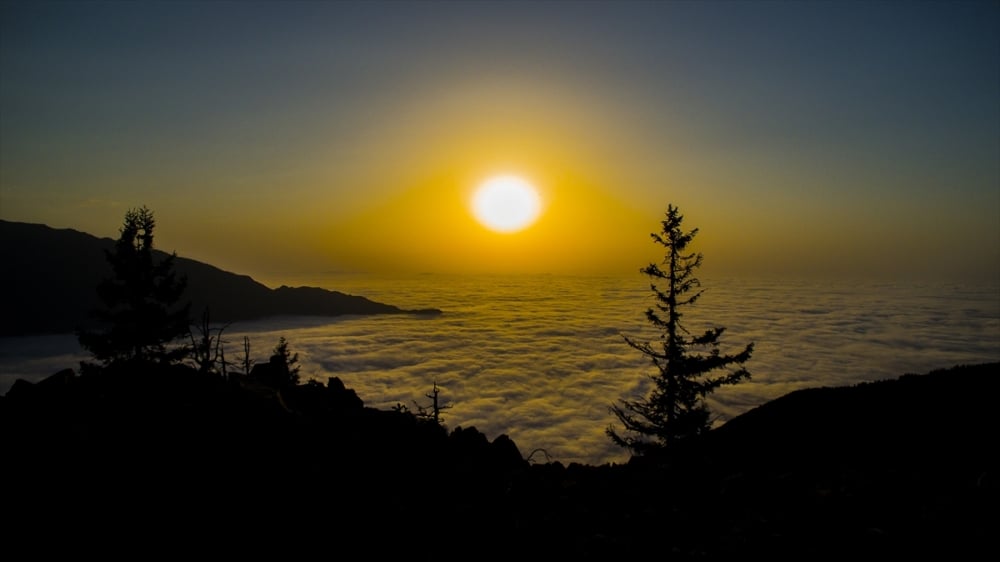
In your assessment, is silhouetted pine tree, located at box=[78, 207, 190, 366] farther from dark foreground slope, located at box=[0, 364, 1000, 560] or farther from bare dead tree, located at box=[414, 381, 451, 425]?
dark foreground slope, located at box=[0, 364, 1000, 560]

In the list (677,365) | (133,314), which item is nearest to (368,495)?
(677,365)

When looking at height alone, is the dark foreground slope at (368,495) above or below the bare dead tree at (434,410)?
above

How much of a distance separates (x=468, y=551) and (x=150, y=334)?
99.8ft

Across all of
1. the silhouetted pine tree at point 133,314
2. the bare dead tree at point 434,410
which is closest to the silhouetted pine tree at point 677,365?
the bare dead tree at point 434,410

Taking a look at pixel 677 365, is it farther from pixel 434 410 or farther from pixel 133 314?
pixel 133 314

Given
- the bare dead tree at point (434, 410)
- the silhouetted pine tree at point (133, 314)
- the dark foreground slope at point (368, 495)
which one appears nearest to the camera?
the dark foreground slope at point (368, 495)

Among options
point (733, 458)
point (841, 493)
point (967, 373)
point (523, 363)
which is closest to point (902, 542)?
point (841, 493)

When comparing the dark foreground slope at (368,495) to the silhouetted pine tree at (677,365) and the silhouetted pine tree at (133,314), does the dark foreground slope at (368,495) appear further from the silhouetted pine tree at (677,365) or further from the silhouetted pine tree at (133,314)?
the silhouetted pine tree at (133,314)

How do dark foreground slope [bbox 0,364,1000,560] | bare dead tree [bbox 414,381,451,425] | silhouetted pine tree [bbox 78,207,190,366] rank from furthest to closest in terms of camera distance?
1. silhouetted pine tree [bbox 78,207,190,366]
2. bare dead tree [bbox 414,381,451,425]
3. dark foreground slope [bbox 0,364,1000,560]

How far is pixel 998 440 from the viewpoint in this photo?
1205 centimetres

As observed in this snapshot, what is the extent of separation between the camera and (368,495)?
8.69 meters

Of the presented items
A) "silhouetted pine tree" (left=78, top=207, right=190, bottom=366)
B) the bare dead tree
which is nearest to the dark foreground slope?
the bare dead tree

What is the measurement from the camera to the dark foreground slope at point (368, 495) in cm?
673

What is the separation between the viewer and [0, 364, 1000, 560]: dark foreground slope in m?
6.73
